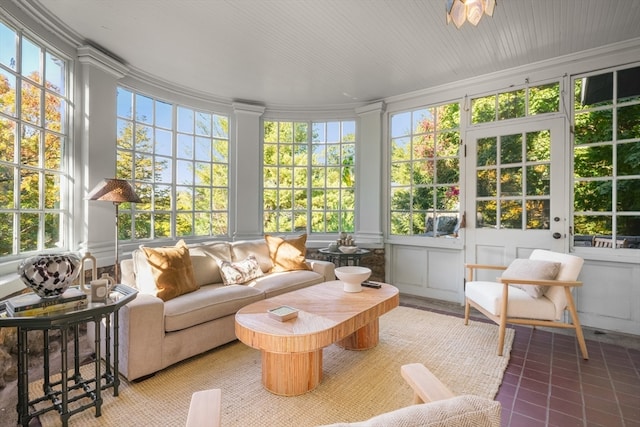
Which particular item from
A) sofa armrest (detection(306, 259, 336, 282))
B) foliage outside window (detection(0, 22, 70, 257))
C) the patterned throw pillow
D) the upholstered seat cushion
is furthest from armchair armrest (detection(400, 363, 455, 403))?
foliage outside window (detection(0, 22, 70, 257))

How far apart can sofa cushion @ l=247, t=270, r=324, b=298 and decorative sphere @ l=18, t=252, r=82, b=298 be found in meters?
1.63

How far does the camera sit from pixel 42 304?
1.77m

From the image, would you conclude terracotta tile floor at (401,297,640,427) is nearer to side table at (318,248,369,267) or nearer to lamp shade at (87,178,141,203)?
side table at (318,248,369,267)

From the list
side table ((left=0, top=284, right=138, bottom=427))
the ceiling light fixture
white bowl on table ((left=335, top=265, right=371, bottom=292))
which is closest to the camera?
the ceiling light fixture

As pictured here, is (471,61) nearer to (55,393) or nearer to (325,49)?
(325,49)

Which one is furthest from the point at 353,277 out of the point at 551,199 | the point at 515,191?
the point at 551,199

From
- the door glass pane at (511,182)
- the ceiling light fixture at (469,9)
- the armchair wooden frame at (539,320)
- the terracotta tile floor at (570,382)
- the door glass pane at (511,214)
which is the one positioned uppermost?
the ceiling light fixture at (469,9)

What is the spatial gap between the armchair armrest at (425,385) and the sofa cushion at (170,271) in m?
2.20

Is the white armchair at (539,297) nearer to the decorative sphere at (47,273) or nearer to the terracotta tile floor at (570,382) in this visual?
the terracotta tile floor at (570,382)

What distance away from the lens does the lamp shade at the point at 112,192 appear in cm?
269

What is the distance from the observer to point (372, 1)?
2.51 meters

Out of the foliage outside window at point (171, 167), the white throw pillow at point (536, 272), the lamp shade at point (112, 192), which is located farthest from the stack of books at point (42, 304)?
the white throw pillow at point (536, 272)

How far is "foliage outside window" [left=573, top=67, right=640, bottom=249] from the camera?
10.4ft

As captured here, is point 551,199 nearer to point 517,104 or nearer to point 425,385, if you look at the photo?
point 517,104
